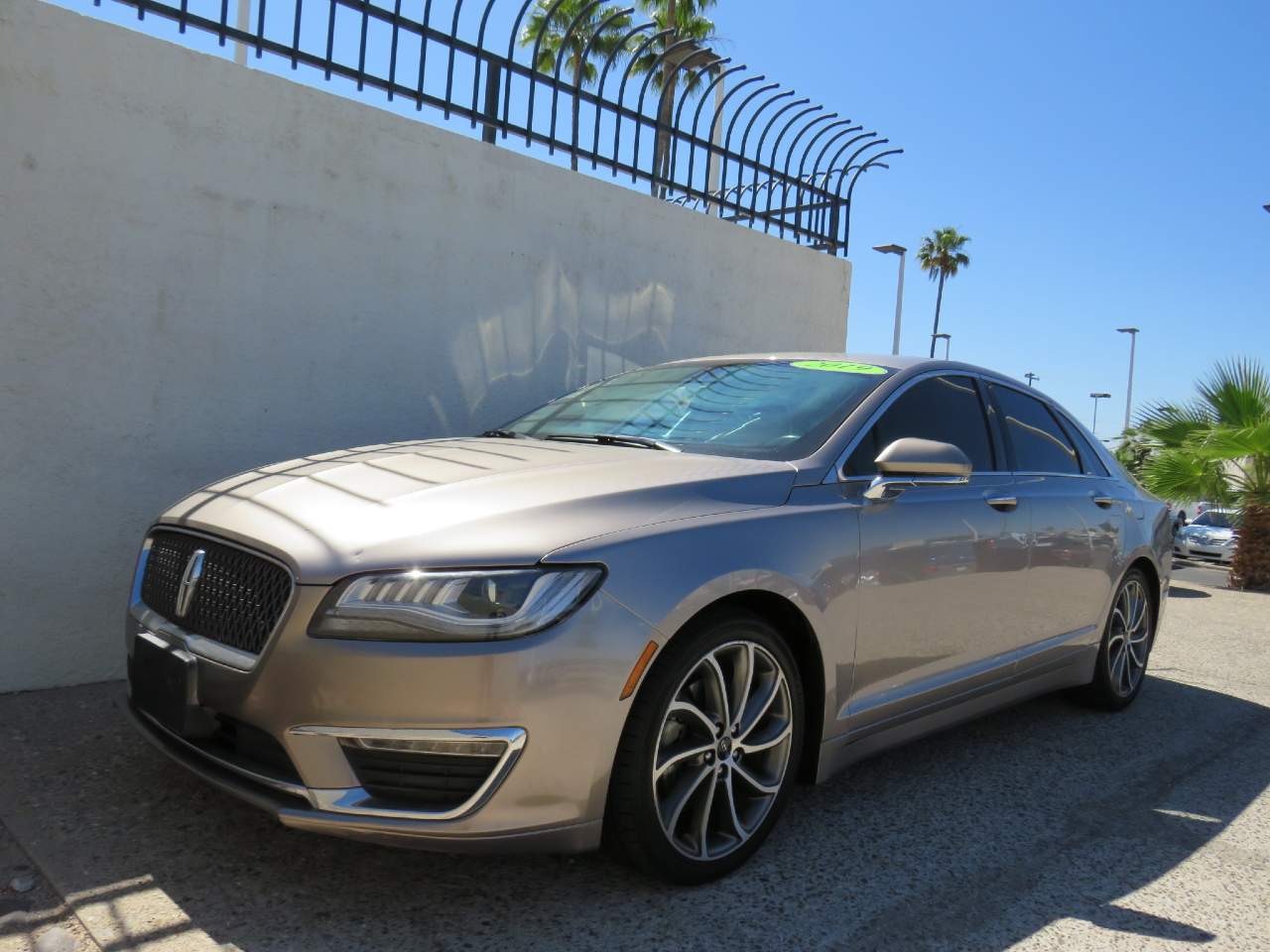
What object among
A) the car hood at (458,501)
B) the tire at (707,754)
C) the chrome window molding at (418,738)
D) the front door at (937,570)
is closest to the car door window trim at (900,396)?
the front door at (937,570)

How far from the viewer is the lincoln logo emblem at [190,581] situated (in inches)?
112

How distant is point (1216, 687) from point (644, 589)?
476 centimetres

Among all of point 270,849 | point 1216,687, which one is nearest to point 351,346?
point 270,849

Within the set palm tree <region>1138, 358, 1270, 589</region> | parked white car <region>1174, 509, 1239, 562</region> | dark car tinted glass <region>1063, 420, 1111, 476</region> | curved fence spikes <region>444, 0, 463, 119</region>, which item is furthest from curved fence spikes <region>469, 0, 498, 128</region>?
parked white car <region>1174, 509, 1239, 562</region>

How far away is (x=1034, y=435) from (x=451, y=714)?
314cm

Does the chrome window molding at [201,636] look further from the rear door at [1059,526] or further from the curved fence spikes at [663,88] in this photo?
the curved fence spikes at [663,88]

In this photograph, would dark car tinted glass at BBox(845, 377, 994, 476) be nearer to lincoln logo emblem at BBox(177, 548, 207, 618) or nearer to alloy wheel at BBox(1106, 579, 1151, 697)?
alloy wheel at BBox(1106, 579, 1151, 697)

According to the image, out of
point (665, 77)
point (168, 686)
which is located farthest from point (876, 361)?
point (665, 77)

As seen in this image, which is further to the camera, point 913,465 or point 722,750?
point 913,465

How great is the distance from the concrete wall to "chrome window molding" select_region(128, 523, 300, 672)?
1.36 meters

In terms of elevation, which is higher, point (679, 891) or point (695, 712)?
point (695, 712)

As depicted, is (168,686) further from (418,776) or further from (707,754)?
(707,754)

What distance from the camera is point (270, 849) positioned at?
2.91 meters

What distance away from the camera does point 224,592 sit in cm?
274
